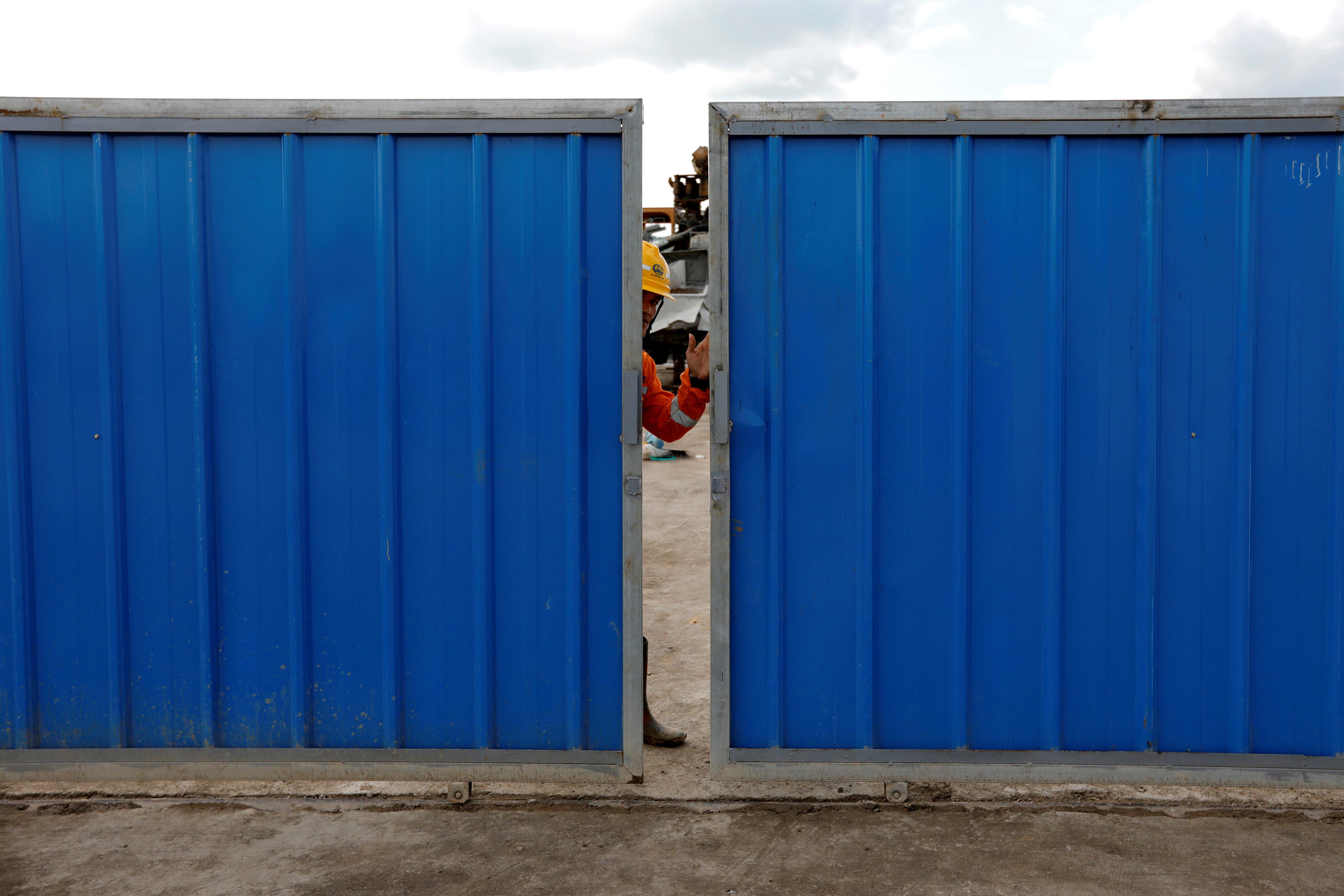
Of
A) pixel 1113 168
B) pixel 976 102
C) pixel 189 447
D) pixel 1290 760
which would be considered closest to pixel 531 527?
pixel 189 447

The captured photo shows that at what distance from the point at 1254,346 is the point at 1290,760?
1.45 metres

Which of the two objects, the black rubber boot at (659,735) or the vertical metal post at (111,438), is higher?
the vertical metal post at (111,438)

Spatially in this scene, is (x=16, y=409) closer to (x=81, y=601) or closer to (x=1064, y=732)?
(x=81, y=601)

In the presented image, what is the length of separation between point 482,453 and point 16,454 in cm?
165

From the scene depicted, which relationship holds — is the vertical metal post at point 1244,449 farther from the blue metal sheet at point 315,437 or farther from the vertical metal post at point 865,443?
the blue metal sheet at point 315,437

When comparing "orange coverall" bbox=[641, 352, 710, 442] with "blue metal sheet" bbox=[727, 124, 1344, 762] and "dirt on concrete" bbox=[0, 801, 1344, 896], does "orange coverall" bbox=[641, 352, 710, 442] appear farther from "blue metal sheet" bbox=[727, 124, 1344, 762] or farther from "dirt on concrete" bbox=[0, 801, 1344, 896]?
"dirt on concrete" bbox=[0, 801, 1344, 896]

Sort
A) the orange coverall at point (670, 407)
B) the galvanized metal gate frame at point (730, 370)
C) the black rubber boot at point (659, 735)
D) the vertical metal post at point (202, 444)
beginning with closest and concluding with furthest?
the galvanized metal gate frame at point (730, 370)
the vertical metal post at point (202, 444)
the orange coverall at point (670, 407)
the black rubber boot at point (659, 735)

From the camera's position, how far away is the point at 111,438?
3.11 meters

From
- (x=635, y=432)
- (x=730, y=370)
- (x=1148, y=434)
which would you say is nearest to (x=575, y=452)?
(x=635, y=432)

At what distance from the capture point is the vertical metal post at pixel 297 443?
9.96 ft

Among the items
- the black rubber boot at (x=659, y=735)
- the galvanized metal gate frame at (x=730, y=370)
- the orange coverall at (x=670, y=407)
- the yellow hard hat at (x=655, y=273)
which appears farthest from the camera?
the black rubber boot at (x=659, y=735)

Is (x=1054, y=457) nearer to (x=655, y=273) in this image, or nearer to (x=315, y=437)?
(x=655, y=273)

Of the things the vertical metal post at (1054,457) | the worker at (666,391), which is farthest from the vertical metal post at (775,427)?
the vertical metal post at (1054,457)

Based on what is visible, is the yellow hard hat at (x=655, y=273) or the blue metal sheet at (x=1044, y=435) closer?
the blue metal sheet at (x=1044, y=435)
